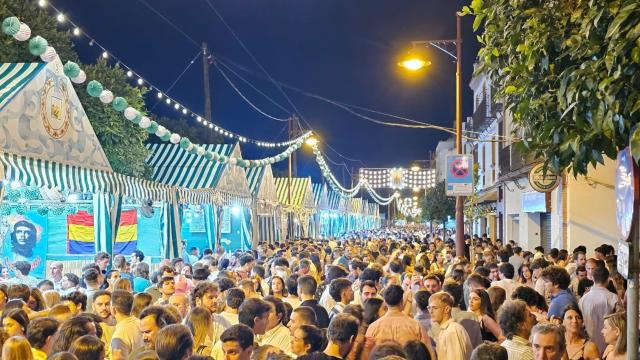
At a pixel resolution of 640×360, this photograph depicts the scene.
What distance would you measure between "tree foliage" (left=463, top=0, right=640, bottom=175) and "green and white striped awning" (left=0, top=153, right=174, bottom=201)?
7.22m

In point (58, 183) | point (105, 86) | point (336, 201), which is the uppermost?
point (105, 86)

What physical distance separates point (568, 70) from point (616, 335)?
2374 millimetres

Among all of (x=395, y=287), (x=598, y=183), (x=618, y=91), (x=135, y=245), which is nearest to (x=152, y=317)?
(x=395, y=287)

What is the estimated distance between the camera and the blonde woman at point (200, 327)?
6.21 meters

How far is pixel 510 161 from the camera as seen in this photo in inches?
966

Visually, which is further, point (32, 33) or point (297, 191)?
point (297, 191)

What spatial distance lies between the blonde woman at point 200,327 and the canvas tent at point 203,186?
38.5 feet

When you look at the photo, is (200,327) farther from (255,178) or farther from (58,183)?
(255,178)

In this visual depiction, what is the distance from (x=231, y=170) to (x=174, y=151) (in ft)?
6.10

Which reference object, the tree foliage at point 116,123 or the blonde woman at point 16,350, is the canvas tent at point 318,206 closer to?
the tree foliage at point 116,123

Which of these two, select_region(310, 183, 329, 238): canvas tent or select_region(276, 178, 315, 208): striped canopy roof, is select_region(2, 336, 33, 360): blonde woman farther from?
select_region(310, 183, 329, 238): canvas tent

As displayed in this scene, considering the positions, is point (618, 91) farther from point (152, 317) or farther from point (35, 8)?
point (35, 8)

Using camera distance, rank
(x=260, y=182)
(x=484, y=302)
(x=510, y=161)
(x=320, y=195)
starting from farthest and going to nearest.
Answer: (x=320, y=195) < (x=260, y=182) < (x=510, y=161) < (x=484, y=302)

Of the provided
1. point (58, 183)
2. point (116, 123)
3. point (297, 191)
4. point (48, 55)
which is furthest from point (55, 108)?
point (297, 191)
